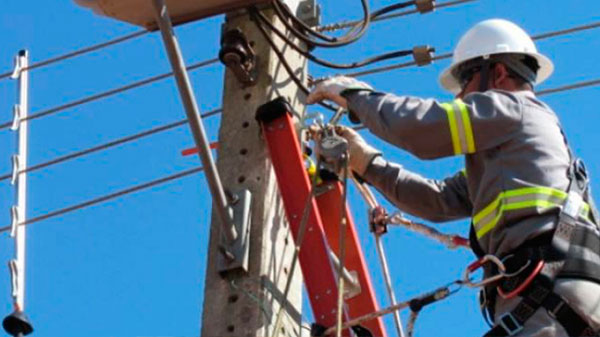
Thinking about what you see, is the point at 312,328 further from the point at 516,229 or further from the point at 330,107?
the point at 330,107

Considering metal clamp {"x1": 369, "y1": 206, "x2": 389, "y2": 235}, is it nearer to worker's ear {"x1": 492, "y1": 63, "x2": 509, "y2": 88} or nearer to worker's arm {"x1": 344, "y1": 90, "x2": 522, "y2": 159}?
worker's ear {"x1": 492, "y1": 63, "x2": 509, "y2": 88}

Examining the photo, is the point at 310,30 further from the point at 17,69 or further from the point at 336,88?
the point at 17,69

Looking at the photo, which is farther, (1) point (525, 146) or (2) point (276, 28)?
(2) point (276, 28)

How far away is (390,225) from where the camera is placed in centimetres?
643

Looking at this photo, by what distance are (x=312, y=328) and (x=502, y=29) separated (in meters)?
1.41

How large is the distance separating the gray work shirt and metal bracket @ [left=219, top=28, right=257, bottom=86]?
→ 2.33 feet

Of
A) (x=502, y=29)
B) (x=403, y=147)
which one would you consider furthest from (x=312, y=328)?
(x=502, y=29)

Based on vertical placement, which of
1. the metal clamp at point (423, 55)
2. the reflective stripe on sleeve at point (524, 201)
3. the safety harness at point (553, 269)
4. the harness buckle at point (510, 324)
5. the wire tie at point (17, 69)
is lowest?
the harness buckle at point (510, 324)

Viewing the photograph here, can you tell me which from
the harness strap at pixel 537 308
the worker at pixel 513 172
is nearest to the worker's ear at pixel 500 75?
the worker at pixel 513 172

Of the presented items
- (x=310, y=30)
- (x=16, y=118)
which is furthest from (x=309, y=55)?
(x=16, y=118)

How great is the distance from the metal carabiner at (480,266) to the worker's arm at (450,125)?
0.41 m

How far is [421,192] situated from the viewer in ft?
20.5

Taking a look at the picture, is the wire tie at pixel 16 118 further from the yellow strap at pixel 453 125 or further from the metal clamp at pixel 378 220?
the yellow strap at pixel 453 125

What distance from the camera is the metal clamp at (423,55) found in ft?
23.0
